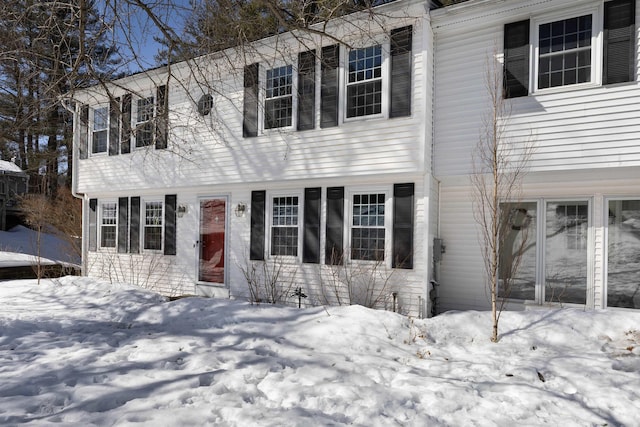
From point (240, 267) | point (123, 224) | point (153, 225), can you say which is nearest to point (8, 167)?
point (123, 224)

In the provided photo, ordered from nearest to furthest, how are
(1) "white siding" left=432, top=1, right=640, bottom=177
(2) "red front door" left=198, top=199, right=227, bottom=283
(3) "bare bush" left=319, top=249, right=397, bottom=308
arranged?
(1) "white siding" left=432, top=1, right=640, bottom=177 < (3) "bare bush" left=319, top=249, right=397, bottom=308 < (2) "red front door" left=198, top=199, right=227, bottom=283

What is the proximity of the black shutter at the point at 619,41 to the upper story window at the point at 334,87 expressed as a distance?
2.98 meters

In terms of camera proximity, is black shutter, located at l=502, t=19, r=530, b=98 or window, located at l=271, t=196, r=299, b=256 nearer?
black shutter, located at l=502, t=19, r=530, b=98

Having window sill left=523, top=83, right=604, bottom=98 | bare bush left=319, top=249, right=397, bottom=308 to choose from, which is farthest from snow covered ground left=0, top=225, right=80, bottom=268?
window sill left=523, top=83, right=604, bottom=98

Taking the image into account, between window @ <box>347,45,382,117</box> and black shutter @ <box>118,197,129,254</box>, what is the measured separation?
23.7ft

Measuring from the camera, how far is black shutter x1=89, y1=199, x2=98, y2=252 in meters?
12.2

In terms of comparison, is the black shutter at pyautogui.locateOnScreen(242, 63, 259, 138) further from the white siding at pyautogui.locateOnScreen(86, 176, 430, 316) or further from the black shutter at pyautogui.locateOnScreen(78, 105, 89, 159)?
the black shutter at pyautogui.locateOnScreen(78, 105, 89, 159)

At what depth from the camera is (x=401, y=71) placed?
7512 millimetres

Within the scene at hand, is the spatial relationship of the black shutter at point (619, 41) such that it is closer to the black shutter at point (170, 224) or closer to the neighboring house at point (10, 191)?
the black shutter at point (170, 224)

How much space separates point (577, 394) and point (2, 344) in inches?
272

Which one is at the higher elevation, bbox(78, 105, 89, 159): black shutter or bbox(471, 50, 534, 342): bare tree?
bbox(78, 105, 89, 159): black shutter

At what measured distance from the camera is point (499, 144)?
279 inches

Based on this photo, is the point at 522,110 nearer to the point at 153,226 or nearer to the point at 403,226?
the point at 403,226

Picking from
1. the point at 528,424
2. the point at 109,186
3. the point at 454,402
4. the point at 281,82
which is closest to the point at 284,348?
the point at 454,402
